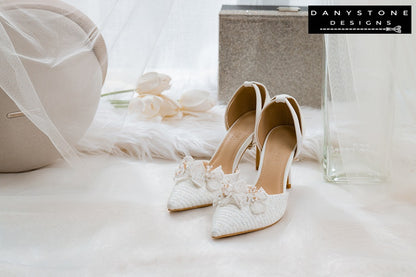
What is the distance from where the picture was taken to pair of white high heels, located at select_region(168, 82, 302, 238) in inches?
34.9

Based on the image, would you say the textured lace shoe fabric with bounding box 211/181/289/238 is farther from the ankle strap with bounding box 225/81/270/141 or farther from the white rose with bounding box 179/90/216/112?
the white rose with bounding box 179/90/216/112

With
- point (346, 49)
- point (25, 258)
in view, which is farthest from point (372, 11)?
point (25, 258)

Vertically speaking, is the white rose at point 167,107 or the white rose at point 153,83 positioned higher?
the white rose at point 153,83

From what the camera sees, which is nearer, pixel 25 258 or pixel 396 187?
pixel 25 258

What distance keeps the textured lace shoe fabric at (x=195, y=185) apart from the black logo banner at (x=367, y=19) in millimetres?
403

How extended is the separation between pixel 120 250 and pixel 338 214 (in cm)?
44

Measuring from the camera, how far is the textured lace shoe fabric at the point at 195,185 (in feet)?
3.19

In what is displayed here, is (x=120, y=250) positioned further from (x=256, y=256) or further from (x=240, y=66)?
(x=240, y=66)

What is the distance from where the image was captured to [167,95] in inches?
54.2

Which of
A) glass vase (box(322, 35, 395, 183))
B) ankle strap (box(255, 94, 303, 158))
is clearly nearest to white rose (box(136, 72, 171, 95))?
ankle strap (box(255, 94, 303, 158))

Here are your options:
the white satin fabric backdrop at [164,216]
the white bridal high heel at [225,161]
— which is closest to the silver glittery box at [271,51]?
the white satin fabric backdrop at [164,216]

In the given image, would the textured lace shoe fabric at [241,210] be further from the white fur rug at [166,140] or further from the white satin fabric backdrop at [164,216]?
the white fur rug at [166,140]

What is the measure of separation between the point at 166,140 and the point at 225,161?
26cm

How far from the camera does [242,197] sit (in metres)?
0.89
